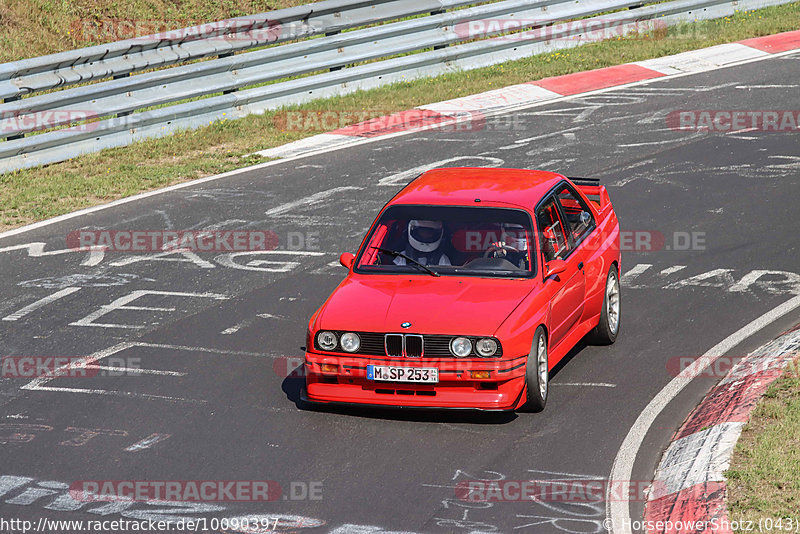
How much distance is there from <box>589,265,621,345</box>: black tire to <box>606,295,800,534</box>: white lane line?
84cm

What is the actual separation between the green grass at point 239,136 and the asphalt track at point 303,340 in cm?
81

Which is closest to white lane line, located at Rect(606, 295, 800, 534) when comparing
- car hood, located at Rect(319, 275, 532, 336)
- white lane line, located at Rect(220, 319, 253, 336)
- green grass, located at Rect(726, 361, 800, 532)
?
green grass, located at Rect(726, 361, 800, 532)

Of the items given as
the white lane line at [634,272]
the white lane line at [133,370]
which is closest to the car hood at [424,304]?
the white lane line at [133,370]

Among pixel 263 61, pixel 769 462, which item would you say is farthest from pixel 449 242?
pixel 263 61

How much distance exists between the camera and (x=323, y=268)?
1241 centimetres

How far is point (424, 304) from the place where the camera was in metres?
8.66

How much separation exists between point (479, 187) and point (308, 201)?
5.24 meters

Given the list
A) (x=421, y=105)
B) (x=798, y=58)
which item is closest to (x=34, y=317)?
(x=421, y=105)

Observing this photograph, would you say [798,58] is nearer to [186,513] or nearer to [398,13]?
[398,13]

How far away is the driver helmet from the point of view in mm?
9297

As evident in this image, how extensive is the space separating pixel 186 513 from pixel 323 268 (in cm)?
545

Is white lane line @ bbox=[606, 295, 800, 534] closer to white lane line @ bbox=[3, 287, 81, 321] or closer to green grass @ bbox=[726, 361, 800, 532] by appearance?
green grass @ bbox=[726, 361, 800, 532]

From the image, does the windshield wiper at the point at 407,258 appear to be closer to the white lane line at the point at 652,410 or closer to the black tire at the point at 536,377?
the black tire at the point at 536,377

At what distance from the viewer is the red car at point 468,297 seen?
27.3ft
